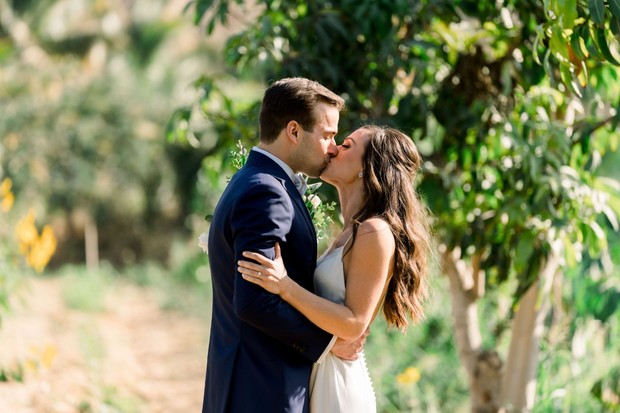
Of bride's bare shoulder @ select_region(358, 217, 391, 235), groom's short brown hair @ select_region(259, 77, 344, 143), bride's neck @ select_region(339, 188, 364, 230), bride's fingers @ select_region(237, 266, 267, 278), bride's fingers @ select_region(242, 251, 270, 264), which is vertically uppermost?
groom's short brown hair @ select_region(259, 77, 344, 143)

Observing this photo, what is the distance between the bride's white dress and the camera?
2527 mm

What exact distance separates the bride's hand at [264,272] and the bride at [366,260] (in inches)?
2.2

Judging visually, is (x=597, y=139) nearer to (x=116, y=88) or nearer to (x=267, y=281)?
(x=267, y=281)

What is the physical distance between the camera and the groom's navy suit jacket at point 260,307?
235 cm

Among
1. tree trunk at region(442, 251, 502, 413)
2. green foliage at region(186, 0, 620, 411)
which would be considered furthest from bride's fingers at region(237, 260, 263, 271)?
tree trunk at region(442, 251, 502, 413)

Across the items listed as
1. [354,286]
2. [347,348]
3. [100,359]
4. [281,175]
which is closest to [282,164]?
[281,175]

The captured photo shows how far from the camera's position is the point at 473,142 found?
3.92m

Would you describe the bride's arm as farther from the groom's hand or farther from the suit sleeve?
the groom's hand

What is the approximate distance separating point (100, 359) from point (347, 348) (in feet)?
16.4

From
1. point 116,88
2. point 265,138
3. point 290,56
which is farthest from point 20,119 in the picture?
point 265,138

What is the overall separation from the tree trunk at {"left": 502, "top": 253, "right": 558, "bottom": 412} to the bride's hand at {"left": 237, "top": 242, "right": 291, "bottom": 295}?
2.23 metres

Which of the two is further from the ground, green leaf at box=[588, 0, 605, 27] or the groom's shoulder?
green leaf at box=[588, 0, 605, 27]

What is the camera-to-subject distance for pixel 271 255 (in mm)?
2338

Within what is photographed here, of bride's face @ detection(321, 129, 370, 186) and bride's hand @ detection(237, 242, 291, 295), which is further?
bride's face @ detection(321, 129, 370, 186)
